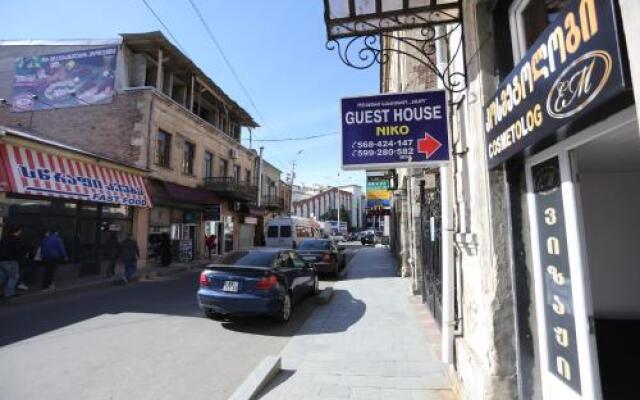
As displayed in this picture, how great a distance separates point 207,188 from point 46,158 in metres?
11.3

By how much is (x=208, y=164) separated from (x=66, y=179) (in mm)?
11798

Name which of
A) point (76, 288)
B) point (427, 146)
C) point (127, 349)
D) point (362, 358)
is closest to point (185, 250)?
point (76, 288)

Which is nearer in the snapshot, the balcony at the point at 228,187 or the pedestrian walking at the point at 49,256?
the pedestrian walking at the point at 49,256

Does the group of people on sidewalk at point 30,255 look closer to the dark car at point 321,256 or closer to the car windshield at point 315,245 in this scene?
the dark car at point 321,256

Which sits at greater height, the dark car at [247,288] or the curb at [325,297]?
the dark car at [247,288]

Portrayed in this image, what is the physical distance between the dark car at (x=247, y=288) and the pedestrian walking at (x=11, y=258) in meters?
5.81

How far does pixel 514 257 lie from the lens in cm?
311

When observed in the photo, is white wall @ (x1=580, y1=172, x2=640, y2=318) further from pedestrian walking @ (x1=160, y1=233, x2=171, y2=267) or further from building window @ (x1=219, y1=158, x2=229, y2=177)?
building window @ (x1=219, y1=158, x2=229, y2=177)

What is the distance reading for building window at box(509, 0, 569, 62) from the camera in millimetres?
3012

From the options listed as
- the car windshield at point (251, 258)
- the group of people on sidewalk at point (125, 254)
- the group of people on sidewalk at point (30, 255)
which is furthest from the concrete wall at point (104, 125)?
the car windshield at point (251, 258)

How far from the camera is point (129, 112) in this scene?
714 inches

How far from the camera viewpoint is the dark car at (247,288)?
7.25 m

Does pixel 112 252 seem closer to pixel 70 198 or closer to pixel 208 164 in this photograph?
pixel 70 198

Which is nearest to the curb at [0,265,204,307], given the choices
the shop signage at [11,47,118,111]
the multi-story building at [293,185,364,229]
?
the shop signage at [11,47,118,111]
